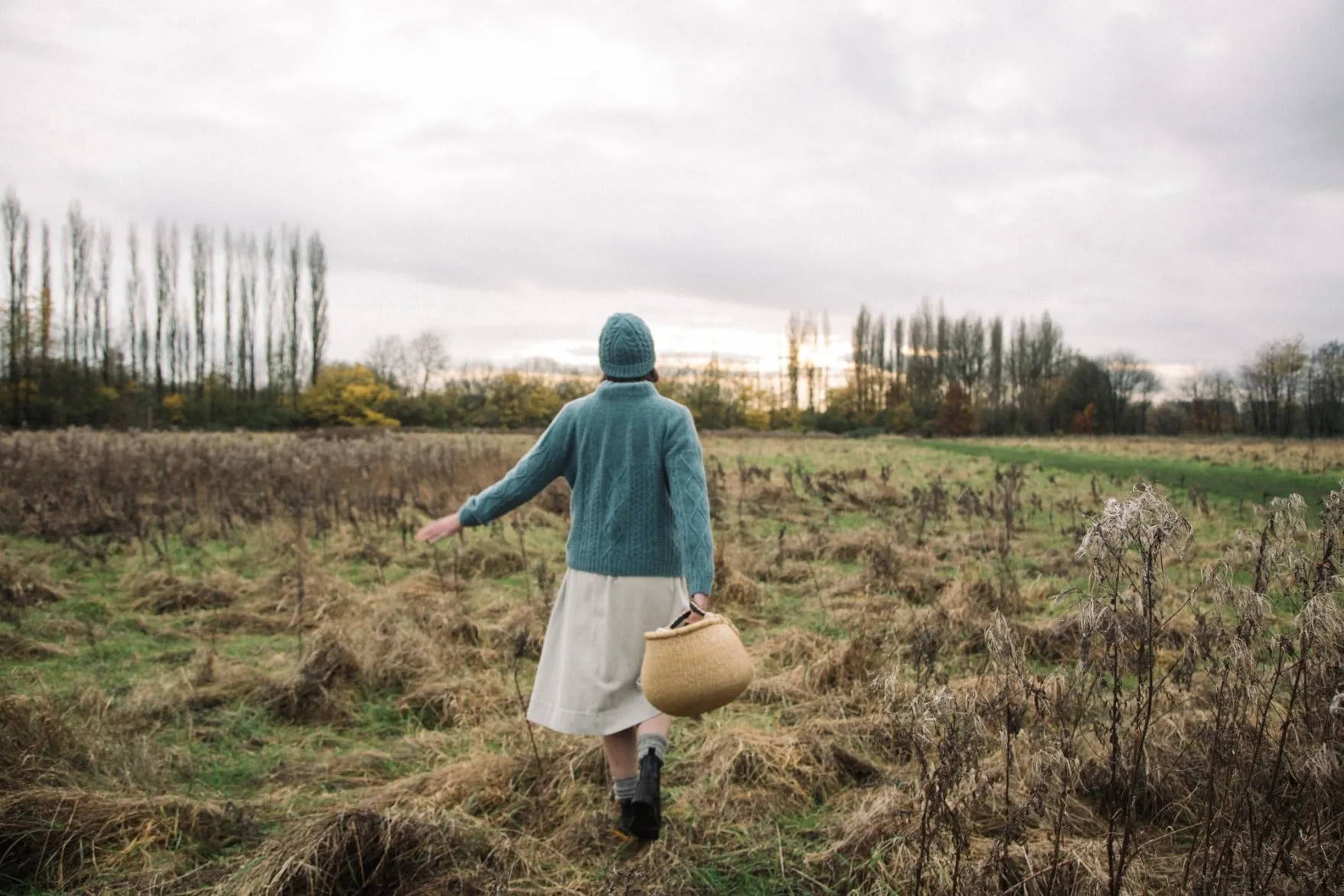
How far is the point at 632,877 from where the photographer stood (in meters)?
2.57

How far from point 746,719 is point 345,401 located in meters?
44.2

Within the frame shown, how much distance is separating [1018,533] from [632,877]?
7.69m

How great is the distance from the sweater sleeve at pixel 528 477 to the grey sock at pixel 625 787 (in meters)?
1.13

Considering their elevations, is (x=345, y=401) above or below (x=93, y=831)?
above

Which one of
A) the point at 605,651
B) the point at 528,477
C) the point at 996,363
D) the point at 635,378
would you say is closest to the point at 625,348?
the point at 635,378

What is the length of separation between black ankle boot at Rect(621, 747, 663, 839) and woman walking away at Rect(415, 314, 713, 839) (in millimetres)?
79

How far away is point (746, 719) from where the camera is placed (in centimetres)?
423

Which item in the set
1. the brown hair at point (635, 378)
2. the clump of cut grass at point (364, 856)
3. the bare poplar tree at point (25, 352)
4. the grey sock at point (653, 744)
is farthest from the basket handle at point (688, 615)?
the bare poplar tree at point (25, 352)

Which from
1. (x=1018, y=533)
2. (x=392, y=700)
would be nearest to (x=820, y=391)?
(x=1018, y=533)

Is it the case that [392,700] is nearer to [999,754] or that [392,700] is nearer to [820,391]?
[999,754]

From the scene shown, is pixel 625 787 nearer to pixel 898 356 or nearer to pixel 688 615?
pixel 688 615

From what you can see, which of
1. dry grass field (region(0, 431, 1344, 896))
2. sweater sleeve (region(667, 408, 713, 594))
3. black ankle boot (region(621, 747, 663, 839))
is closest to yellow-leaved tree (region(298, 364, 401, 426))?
dry grass field (region(0, 431, 1344, 896))

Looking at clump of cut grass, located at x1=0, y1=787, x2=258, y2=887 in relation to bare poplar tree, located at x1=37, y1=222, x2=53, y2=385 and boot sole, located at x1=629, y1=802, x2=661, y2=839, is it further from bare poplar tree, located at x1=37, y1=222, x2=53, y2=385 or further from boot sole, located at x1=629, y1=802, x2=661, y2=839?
bare poplar tree, located at x1=37, y1=222, x2=53, y2=385

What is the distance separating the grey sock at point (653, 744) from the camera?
3082mm
